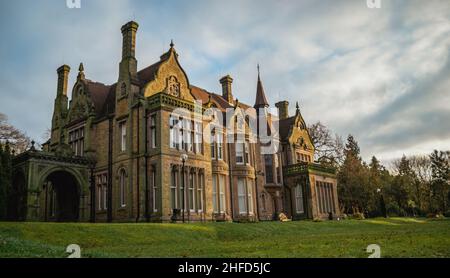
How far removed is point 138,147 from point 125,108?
351cm

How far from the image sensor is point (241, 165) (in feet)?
116

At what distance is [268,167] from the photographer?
40.7 m

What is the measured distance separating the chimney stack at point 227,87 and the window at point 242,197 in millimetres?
11623

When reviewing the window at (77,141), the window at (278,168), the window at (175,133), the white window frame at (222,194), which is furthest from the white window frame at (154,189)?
the window at (278,168)

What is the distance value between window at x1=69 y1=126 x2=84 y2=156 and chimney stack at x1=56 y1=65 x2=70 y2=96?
4860 millimetres

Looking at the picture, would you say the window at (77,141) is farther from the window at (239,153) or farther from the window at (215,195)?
the window at (239,153)

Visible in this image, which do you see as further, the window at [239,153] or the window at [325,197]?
the window at [325,197]

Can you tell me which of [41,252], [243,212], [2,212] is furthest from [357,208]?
[41,252]

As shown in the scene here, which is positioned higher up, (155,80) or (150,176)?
(155,80)

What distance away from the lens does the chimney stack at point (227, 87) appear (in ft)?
144

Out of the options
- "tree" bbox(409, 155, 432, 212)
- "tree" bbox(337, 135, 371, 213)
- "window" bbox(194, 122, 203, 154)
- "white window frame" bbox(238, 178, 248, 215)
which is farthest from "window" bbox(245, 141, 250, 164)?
"tree" bbox(409, 155, 432, 212)

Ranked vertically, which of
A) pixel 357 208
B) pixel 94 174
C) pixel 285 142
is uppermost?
pixel 285 142

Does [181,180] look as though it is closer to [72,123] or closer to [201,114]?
[201,114]

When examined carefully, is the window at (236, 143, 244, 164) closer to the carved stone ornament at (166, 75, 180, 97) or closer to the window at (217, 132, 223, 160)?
the window at (217, 132, 223, 160)
